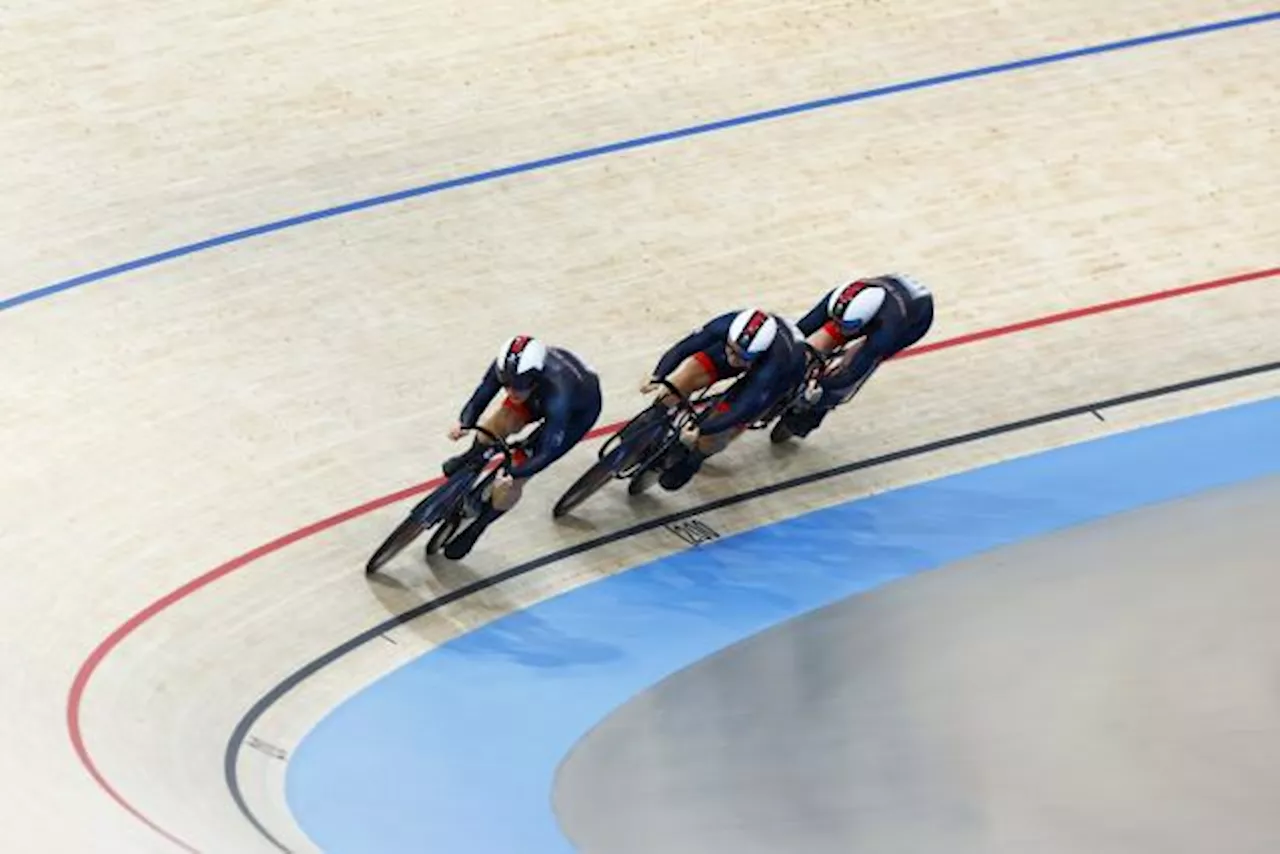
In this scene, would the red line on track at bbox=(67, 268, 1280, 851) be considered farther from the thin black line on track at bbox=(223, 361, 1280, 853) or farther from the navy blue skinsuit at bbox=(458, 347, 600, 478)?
the navy blue skinsuit at bbox=(458, 347, 600, 478)

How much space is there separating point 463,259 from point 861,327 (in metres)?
1.99

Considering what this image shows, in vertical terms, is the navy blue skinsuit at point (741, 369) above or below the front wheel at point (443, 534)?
above

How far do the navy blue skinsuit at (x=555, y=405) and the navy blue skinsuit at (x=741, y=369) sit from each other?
465 millimetres

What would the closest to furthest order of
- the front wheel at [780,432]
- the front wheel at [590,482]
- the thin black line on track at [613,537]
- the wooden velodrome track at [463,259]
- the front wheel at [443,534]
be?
1. the thin black line on track at [613,537]
2. the wooden velodrome track at [463,259]
3. the front wheel at [443,534]
4. the front wheel at [590,482]
5. the front wheel at [780,432]

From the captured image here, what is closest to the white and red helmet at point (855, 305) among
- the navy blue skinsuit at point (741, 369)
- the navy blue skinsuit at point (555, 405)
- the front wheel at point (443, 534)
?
the navy blue skinsuit at point (741, 369)

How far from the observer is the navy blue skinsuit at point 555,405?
8016 millimetres

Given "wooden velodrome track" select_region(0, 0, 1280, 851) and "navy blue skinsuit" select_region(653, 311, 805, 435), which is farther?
"navy blue skinsuit" select_region(653, 311, 805, 435)

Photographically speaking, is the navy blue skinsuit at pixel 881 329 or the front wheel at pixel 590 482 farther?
the navy blue skinsuit at pixel 881 329

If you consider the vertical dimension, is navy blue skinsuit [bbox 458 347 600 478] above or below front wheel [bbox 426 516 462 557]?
above

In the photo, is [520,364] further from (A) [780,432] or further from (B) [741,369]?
(A) [780,432]

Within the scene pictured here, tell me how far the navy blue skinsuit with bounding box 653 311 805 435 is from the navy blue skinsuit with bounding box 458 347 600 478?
465mm

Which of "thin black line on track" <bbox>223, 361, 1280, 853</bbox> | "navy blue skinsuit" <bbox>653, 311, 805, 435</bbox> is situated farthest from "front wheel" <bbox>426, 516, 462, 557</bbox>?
"navy blue skinsuit" <bbox>653, 311, 805, 435</bbox>

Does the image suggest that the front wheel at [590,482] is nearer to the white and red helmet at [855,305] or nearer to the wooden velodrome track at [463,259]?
the wooden velodrome track at [463,259]

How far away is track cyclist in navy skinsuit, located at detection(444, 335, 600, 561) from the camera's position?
800cm
